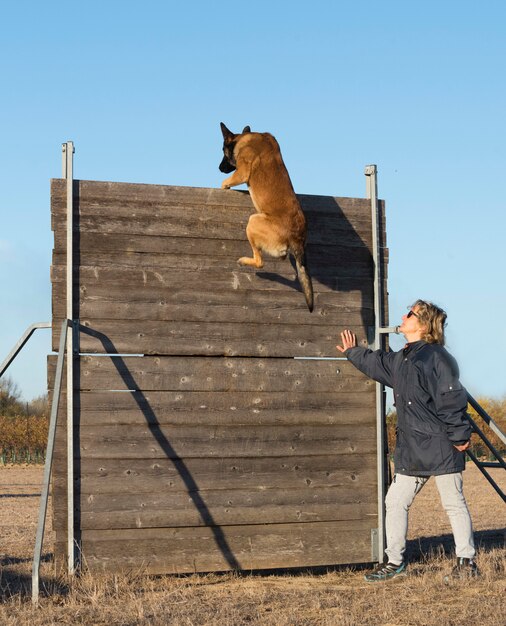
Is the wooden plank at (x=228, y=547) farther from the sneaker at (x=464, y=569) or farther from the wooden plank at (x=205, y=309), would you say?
the wooden plank at (x=205, y=309)

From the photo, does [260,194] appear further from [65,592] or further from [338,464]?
[65,592]

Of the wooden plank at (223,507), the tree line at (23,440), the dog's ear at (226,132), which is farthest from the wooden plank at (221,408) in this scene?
the tree line at (23,440)

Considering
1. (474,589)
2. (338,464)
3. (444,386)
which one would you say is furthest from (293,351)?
(474,589)

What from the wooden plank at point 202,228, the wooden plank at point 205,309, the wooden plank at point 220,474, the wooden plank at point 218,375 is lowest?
the wooden plank at point 220,474

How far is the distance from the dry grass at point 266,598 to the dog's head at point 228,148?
3.56 metres

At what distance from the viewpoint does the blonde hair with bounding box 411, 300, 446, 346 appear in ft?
23.6

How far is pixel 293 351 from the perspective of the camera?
26.3ft

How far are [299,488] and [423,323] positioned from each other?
6.16ft

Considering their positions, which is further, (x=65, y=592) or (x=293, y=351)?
(x=293, y=351)

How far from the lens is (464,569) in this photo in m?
6.80

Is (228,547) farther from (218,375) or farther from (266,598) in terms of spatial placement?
(218,375)

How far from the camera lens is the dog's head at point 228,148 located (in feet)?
26.4

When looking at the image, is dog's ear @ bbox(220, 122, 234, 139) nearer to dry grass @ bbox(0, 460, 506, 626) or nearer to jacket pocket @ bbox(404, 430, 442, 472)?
jacket pocket @ bbox(404, 430, 442, 472)

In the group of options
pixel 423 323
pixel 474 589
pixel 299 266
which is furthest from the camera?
pixel 299 266
